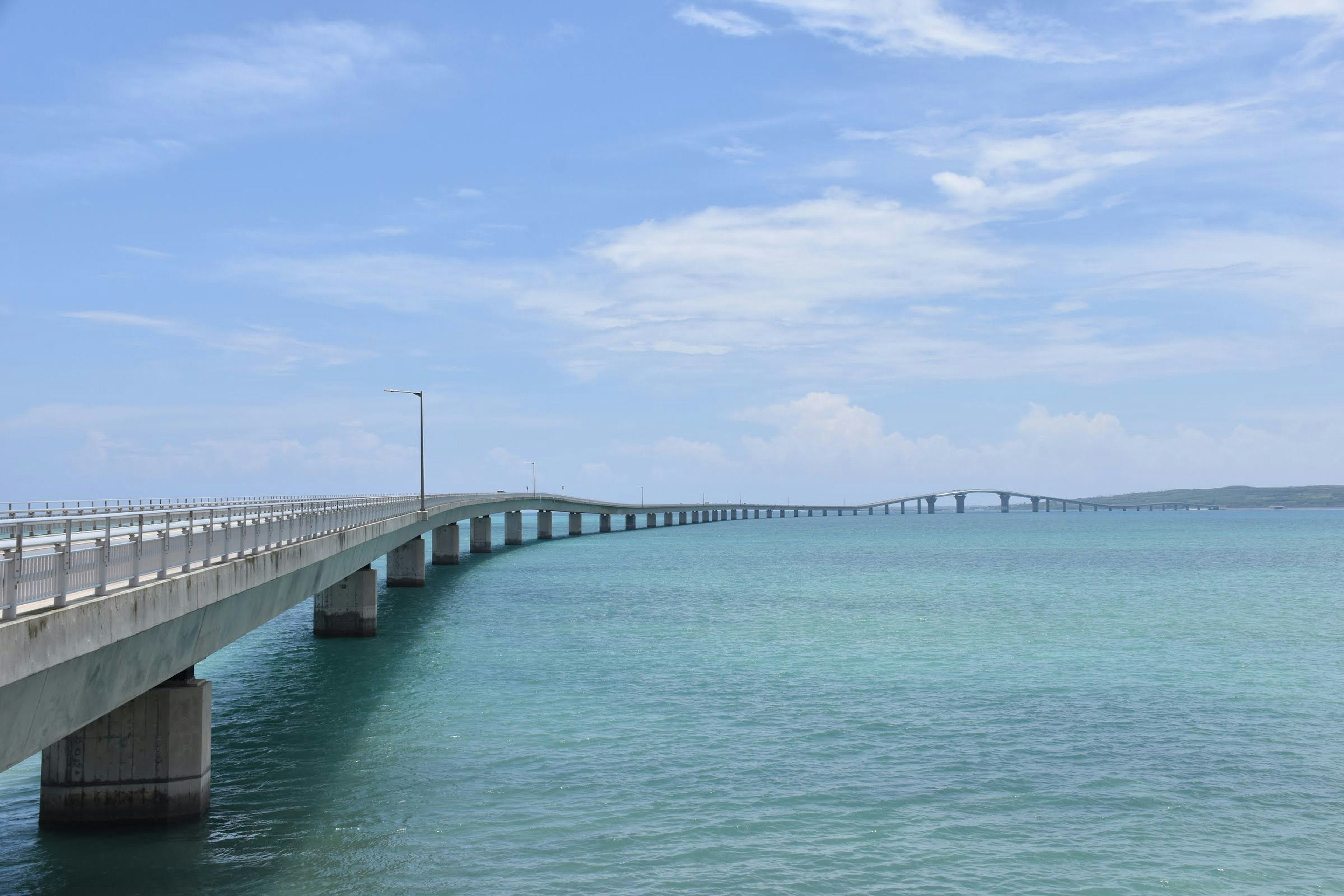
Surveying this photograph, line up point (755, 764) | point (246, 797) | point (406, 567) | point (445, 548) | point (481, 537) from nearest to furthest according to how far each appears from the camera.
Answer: point (246, 797) < point (755, 764) < point (406, 567) < point (445, 548) < point (481, 537)

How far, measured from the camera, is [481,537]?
128750 mm

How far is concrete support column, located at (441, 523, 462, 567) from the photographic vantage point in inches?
4080

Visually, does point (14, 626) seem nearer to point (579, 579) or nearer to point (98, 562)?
point (98, 562)

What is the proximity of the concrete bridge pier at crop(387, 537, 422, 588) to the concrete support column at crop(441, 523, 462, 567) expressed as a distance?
24620mm

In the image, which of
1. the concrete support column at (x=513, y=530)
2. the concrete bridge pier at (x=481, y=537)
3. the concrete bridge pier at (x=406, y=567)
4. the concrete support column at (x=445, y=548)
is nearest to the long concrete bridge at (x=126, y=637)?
the concrete bridge pier at (x=406, y=567)

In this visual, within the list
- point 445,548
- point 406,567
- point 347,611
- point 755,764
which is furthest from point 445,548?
point 755,764

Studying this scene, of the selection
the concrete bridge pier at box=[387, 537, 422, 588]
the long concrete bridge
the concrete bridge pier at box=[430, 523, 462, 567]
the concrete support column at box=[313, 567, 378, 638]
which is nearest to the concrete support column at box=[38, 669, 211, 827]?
the long concrete bridge

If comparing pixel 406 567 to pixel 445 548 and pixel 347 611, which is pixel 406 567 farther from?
pixel 347 611

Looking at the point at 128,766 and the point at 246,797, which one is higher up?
the point at 128,766

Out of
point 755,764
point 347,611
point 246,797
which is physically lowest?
point 755,764

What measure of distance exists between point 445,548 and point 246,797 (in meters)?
84.2

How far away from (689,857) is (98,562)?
34.8 feet

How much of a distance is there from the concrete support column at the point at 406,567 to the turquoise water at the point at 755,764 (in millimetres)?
20818

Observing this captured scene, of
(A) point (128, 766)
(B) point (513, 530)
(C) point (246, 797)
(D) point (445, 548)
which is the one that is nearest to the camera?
(A) point (128, 766)
